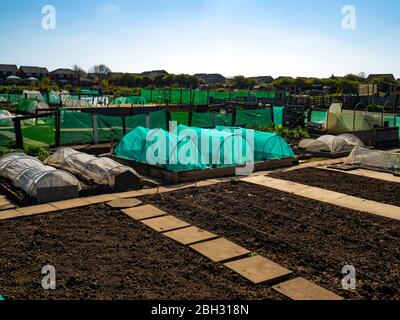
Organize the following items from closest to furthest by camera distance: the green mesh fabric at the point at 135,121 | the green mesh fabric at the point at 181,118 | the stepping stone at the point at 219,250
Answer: the stepping stone at the point at 219,250 → the green mesh fabric at the point at 135,121 → the green mesh fabric at the point at 181,118

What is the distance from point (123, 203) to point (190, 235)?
2.47 m

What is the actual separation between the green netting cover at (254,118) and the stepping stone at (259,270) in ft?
50.2

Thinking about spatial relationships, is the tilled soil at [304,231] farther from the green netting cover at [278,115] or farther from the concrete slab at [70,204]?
the green netting cover at [278,115]

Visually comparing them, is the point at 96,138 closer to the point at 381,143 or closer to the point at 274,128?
the point at 274,128

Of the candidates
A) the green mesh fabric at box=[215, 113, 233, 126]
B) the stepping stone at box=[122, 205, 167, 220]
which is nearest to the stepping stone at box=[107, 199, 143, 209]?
the stepping stone at box=[122, 205, 167, 220]

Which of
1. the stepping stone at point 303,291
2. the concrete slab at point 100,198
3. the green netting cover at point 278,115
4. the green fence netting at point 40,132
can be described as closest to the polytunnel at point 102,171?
the concrete slab at point 100,198

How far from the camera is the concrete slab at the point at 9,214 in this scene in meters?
8.54

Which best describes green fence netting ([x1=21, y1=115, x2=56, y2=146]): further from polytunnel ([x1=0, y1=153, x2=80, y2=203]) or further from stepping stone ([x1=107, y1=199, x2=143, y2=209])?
stepping stone ([x1=107, y1=199, x2=143, y2=209])

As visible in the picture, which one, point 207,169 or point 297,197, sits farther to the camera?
point 207,169

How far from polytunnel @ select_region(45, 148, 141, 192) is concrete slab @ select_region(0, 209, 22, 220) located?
243 cm

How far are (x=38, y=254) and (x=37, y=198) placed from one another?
3049mm
